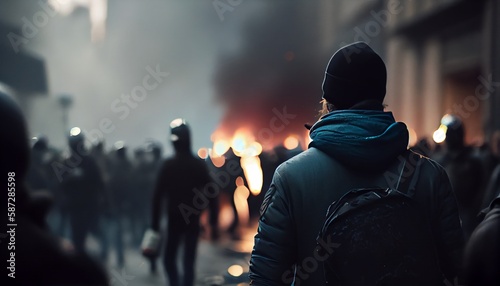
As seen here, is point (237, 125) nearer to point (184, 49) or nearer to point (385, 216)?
point (184, 49)

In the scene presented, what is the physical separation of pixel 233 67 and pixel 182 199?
3177cm

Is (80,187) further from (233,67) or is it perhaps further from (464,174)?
(233,67)

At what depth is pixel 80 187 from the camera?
920 cm

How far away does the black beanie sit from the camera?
9.00 feet

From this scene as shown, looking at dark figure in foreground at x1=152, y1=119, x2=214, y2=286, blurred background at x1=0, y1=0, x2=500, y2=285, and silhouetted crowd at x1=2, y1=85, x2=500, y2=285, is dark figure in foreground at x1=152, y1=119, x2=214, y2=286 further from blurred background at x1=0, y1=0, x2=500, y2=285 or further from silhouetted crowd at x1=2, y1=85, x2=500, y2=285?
blurred background at x1=0, y1=0, x2=500, y2=285

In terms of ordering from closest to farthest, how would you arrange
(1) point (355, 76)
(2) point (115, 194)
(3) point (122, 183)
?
1. (1) point (355, 76)
2. (2) point (115, 194)
3. (3) point (122, 183)

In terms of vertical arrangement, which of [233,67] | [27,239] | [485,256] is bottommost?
[485,256]

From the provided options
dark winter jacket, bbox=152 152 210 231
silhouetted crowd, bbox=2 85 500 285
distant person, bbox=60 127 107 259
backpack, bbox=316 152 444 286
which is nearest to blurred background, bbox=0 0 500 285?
silhouetted crowd, bbox=2 85 500 285

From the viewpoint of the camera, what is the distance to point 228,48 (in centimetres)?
4038

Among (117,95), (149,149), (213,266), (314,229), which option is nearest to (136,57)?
(117,95)

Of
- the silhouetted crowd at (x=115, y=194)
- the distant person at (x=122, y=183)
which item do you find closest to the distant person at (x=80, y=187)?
the silhouetted crowd at (x=115, y=194)

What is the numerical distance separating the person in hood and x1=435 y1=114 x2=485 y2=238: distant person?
16.3 ft

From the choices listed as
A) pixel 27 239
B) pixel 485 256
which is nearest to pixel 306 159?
pixel 485 256

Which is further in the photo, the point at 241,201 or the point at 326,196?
the point at 241,201
